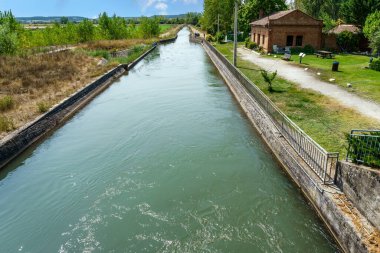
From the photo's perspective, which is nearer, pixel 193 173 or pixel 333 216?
pixel 333 216

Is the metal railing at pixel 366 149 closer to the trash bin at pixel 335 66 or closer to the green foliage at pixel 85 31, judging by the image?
the trash bin at pixel 335 66

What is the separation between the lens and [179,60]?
4394 centimetres

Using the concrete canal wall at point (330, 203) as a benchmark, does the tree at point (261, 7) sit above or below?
above

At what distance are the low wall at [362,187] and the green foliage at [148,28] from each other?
76.4m

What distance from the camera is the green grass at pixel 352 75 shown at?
59.7 feet

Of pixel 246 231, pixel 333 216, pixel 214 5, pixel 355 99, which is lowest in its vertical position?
pixel 246 231

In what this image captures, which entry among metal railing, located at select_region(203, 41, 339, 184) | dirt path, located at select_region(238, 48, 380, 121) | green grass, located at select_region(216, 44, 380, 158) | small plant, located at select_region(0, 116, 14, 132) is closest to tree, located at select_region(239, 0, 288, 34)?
dirt path, located at select_region(238, 48, 380, 121)

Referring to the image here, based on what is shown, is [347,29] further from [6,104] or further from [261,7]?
[6,104]

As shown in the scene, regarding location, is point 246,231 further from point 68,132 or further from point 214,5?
point 214,5

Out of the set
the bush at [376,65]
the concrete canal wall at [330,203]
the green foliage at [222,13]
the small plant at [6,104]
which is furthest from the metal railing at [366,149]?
the green foliage at [222,13]

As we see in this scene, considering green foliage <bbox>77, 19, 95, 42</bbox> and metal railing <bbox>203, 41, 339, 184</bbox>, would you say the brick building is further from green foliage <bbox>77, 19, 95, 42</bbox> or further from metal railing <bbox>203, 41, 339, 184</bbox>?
green foliage <bbox>77, 19, 95, 42</bbox>

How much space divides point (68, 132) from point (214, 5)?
6946 centimetres

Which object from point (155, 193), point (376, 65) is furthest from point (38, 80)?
point (376, 65)

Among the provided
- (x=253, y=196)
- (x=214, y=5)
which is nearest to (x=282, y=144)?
(x=253, y=196)
